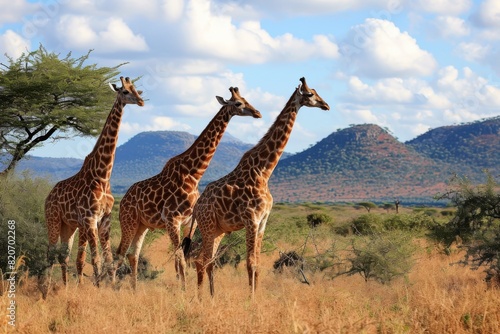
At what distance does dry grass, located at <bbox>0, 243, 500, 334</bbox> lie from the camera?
798cm

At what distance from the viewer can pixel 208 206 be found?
10.8 meters

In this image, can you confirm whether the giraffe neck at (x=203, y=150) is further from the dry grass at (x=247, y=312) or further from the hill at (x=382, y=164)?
the hill at (x=382, y=164)

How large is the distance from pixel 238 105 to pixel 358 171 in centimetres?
10114

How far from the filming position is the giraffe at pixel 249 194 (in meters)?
10.4

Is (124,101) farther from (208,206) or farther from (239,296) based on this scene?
(239,296)

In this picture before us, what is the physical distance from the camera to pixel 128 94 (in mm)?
11734

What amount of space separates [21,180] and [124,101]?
19.9 feet

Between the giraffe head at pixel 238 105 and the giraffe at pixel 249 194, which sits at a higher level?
the giraffe head at pixel 238 105

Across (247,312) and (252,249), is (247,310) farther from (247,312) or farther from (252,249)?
(252,249)

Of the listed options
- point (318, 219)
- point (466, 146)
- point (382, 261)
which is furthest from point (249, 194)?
point (466, 146)

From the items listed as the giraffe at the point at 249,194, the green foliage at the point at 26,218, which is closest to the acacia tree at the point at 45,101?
the green foliage at the point at 26,218

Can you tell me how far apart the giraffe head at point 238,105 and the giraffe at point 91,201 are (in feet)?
4.49

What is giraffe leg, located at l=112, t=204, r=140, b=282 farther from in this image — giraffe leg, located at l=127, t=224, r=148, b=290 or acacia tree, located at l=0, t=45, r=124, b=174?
acacia tree, located at l=0, t=45, r=124, b=174

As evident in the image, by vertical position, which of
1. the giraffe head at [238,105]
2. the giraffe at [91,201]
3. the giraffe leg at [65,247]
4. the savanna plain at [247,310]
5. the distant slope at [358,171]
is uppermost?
the distant slope at [358,171]
